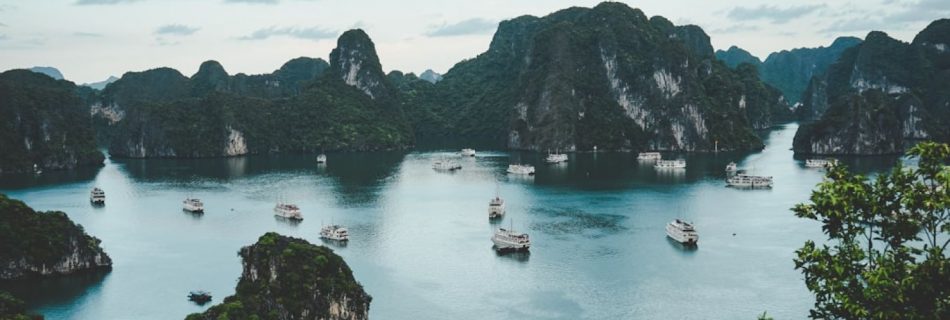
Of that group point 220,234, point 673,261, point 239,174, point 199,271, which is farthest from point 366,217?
point 239,174

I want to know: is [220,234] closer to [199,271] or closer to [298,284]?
[199,271]

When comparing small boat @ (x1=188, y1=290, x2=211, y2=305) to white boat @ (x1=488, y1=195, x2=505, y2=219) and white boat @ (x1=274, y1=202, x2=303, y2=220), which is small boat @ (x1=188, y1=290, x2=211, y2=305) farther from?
white boat @ (x1=488, y1=195, x2=505, y2=219)

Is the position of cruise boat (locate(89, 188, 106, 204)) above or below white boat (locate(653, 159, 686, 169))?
below

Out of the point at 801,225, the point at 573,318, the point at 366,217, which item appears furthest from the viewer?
the point at 366,217

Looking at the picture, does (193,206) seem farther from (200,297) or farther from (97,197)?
(200,297)

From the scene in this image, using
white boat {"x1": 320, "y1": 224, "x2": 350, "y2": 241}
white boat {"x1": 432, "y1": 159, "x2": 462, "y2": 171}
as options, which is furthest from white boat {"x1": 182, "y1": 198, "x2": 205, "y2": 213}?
white boat {"x1": 432, "y1": 159, "x2": 462, "y2": 171}
